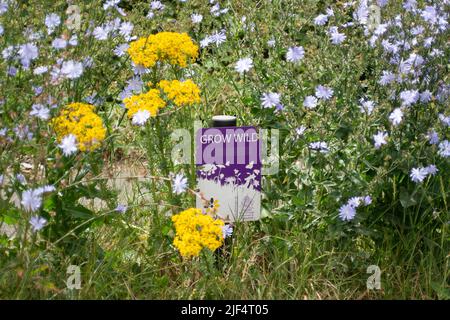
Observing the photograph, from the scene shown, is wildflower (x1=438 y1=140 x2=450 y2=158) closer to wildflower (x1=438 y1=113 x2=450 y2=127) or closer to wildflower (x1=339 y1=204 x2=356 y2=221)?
wildflower (x1=438 y1=113 x2=450 y2=127)

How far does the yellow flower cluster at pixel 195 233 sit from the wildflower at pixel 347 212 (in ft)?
1.83

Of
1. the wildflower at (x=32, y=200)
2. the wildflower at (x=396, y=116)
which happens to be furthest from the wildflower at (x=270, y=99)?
the wildflower at (x=32, y=200)

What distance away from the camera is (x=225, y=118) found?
3215 millimetres

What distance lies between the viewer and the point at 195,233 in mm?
2627

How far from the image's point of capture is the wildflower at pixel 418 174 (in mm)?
2979

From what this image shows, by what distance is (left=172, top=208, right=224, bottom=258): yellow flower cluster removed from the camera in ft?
8.55

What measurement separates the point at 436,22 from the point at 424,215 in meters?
0.78

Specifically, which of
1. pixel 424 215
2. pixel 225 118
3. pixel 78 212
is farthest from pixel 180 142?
pixel 424 215

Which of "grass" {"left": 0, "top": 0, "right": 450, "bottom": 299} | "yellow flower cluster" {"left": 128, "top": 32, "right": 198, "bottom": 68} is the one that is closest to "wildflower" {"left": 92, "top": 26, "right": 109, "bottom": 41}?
Answer: "grass" {"left": 0, "top": 0, "right": 450, "bottom": 299}

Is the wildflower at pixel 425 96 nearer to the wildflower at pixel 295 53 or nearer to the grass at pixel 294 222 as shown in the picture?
the grass at pixel 294 222

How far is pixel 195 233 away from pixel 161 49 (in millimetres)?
806

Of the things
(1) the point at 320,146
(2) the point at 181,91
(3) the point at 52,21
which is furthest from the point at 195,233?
(3) the point at 52,21

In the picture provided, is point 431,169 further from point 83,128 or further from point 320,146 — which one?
point 83,128

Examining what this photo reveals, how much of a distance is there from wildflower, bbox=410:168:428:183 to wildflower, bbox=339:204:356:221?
25 centimetres
